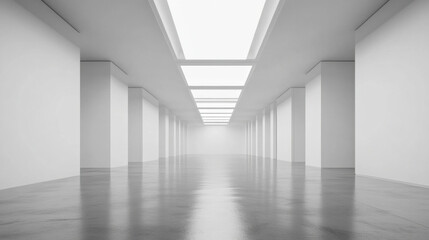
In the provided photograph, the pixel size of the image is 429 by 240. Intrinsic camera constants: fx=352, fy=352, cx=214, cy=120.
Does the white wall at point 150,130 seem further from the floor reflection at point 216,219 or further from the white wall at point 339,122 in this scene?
the floor reflection at point 216,219

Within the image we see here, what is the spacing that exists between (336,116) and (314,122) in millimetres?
2224

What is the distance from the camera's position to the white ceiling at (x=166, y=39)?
16.4 meters

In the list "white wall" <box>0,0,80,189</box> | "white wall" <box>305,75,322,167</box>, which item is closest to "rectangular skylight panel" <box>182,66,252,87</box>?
"white wall" <box>305,75,322,167</box>

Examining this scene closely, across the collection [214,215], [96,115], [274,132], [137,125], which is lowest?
[214,215]

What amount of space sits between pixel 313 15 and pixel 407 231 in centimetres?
1341

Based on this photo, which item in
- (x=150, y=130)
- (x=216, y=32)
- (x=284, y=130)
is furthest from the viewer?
(x=150, y=130)

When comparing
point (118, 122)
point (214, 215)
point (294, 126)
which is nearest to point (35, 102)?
point (214, 215)

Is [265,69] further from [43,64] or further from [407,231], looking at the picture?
[407,231]

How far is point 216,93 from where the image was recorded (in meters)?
40.8

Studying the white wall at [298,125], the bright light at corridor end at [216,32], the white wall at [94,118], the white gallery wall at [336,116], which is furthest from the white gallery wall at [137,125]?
the white gallery wall at [336,116]

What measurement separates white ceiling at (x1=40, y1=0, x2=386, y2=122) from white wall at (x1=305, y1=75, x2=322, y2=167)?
5.71 feet

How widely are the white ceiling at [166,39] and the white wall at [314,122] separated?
174cm

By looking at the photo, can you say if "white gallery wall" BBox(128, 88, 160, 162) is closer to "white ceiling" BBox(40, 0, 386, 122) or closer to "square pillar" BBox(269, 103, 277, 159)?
"white ceiling" BBox(40, 0, 386, 122)

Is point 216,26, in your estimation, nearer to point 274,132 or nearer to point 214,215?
point 214,215
